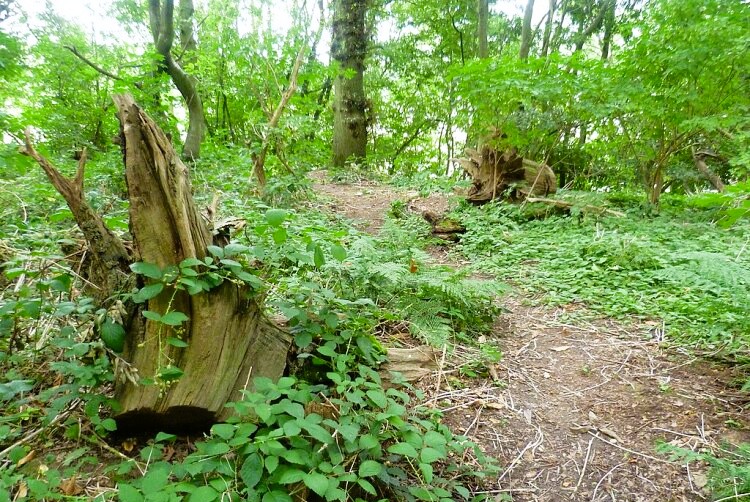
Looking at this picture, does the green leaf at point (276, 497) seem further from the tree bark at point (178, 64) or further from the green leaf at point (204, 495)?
the tree bark at point (178, 64)

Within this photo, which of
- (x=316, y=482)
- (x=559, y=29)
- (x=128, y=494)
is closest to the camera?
(x=128, y=494)

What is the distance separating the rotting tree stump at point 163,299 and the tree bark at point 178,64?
6.28 m

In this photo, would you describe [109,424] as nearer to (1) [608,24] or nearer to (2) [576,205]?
(2) [576,205]

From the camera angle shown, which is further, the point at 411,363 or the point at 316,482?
the point at 411,363

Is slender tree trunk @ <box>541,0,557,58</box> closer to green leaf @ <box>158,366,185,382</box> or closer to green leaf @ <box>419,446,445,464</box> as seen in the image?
green leaf @ <box>419,446,445,464</box>

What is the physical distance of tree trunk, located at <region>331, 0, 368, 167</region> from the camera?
34.7 feet

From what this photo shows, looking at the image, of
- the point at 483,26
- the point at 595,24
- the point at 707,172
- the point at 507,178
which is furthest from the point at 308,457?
the point at 595,24

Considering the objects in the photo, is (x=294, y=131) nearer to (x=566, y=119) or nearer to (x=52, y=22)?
(x=566, y=119)

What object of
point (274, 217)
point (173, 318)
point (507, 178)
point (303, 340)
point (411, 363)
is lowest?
point (411, 363)

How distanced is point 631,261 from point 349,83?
8558 mm

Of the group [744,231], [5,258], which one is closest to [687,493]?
[5,258]

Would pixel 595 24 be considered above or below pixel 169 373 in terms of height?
above

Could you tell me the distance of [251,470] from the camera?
1481 mm

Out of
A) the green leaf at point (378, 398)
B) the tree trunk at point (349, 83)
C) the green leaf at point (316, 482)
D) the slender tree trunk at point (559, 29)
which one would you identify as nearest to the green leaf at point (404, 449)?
the green leaf at point (378, 398)
